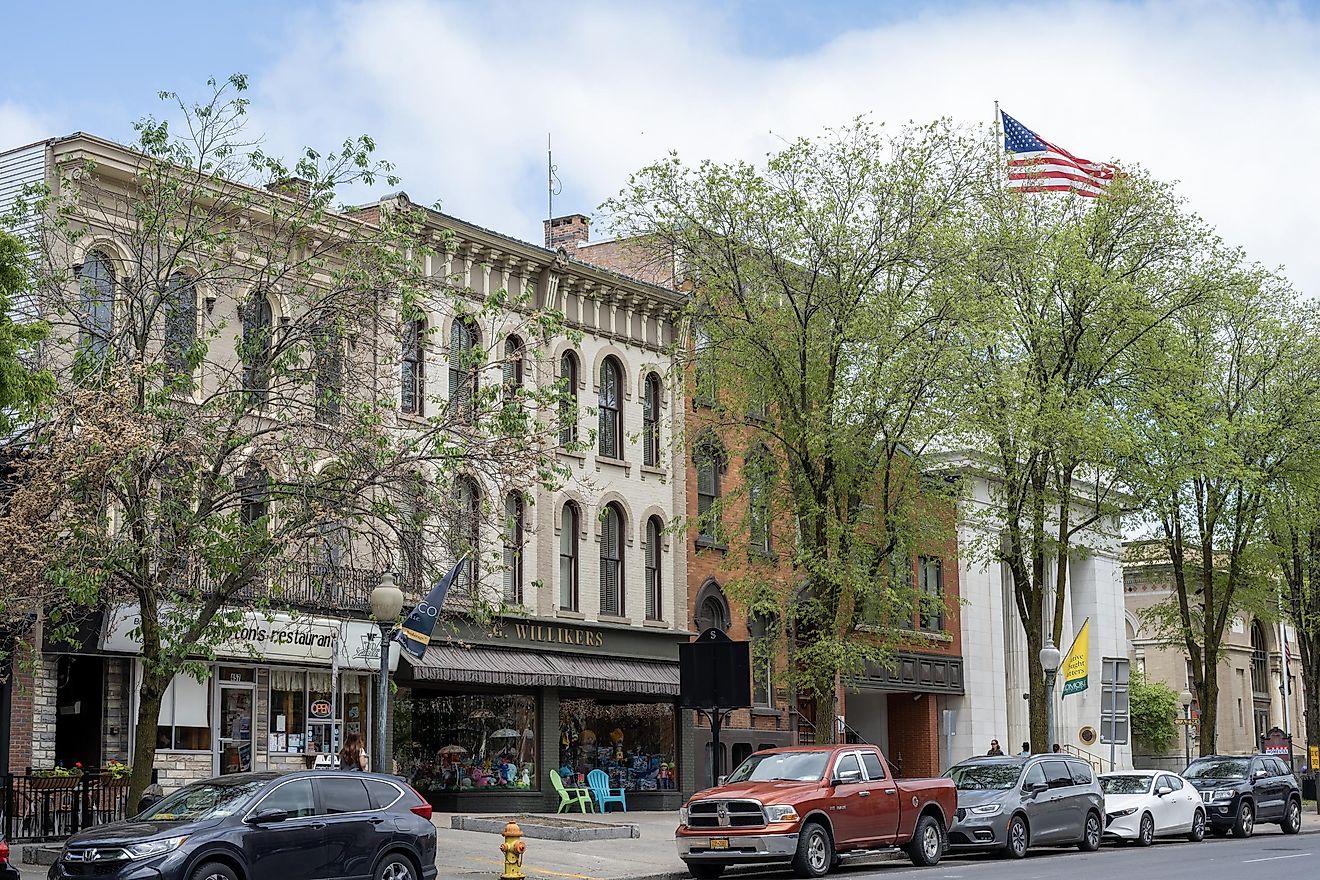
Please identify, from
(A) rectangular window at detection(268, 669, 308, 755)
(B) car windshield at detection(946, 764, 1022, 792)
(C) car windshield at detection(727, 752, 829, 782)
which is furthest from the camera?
(A) rectangular window at detection(268, 669, 308, 755)

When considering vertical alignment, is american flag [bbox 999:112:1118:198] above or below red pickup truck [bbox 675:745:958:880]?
above

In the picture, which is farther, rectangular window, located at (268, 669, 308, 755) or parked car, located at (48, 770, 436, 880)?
rectangular window, located at (268, 669, 308, 755)

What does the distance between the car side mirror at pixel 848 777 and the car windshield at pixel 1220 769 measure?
1397 cm

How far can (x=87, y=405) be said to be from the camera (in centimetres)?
1908

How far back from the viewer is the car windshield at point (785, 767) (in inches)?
900

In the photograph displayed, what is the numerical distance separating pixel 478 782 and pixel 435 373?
27.9 feet

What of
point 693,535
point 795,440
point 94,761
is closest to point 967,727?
point 693,535

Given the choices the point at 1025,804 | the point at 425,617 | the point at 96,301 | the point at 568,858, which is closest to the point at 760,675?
the point at 1025,804

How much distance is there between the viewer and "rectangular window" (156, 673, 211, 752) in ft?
90.6

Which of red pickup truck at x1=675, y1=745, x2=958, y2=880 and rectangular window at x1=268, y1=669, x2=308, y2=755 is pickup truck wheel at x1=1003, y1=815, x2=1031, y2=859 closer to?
red pickup truck at x1=675, y1=745, x2=958, y2=880

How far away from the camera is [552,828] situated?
26.1m

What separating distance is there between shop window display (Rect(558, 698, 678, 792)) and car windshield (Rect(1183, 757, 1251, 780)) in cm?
1146

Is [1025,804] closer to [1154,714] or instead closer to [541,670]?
[541,670]

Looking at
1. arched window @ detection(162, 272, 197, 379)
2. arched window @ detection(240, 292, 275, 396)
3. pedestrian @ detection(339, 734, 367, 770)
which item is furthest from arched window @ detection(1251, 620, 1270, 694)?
arched window @ detection(240, 292, 275, 396)
